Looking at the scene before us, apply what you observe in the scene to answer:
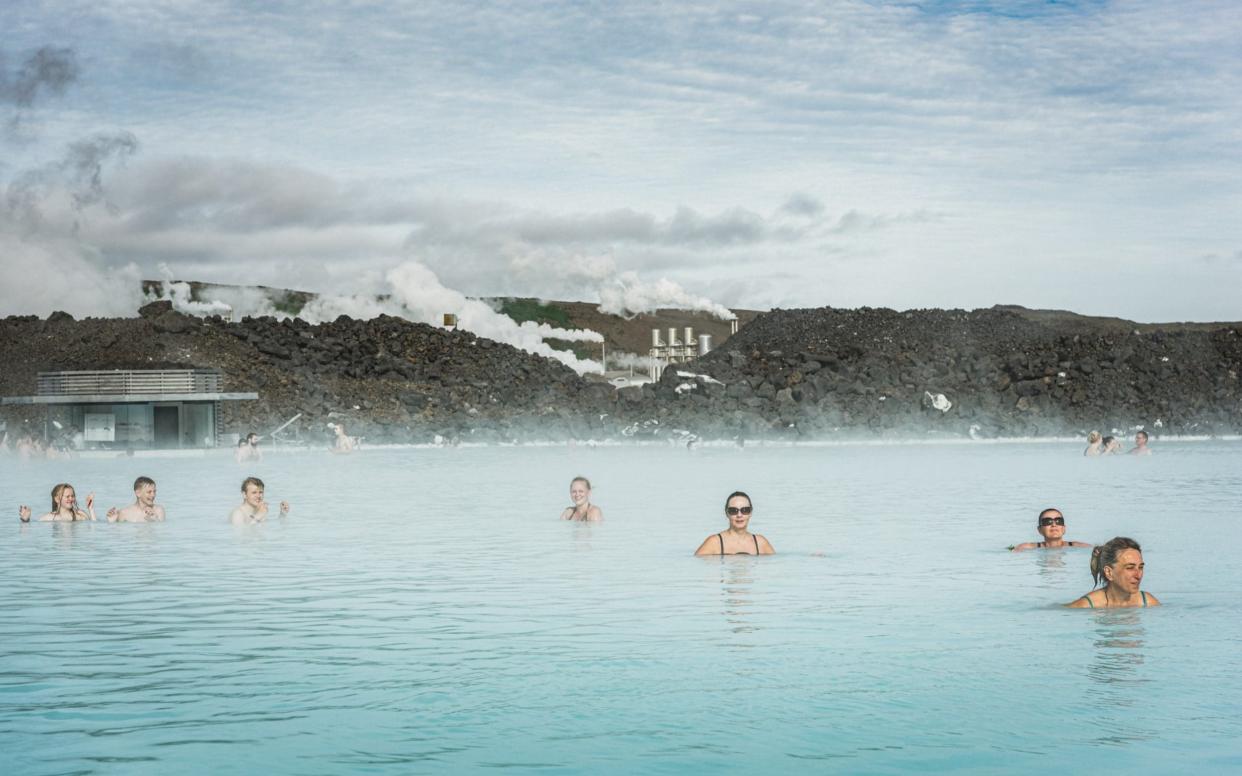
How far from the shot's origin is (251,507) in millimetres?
17969

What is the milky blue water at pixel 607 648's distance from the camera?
6945mm

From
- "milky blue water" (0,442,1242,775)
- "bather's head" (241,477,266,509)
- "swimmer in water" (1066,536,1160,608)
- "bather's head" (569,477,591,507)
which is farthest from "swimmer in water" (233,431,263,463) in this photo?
"swimmer in water" (1066,536,1160,608)

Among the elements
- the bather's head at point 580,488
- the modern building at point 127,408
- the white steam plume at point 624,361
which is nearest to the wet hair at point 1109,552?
the bather's head at point 580,488

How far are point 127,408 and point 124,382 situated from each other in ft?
2.86

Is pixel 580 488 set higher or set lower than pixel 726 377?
lower

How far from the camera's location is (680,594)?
12.1 m

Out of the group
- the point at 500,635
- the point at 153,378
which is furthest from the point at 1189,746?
the point at 153,378

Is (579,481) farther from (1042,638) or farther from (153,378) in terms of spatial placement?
(153,378)

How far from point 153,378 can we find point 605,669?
136 ft

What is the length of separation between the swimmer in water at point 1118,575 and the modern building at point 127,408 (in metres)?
40.6

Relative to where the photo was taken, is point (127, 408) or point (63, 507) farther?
point (127, 408)

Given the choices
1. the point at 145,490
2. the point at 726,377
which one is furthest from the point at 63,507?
the point at 726,377

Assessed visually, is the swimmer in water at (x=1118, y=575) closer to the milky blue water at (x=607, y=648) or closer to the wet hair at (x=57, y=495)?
the milky blue water at (x=607, y=648)

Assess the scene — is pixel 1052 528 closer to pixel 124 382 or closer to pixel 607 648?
pixel 607 648
